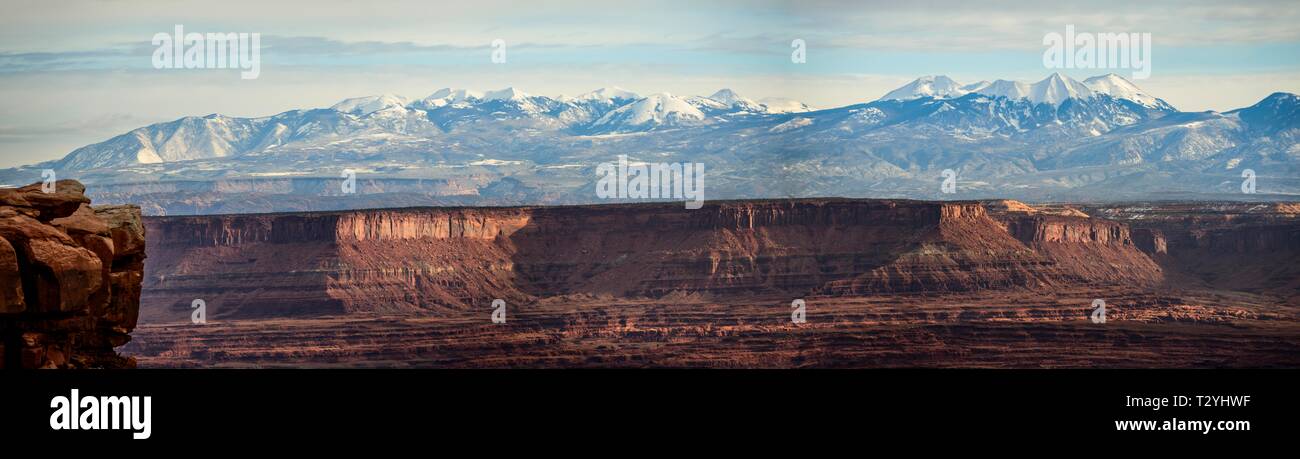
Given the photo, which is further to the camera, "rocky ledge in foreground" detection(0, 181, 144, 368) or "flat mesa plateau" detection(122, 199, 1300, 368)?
"flat mesa plateau" detection(122, 199, 1300, 368)

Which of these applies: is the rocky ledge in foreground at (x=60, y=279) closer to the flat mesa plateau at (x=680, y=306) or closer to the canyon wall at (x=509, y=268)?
the flat mesa plateau at (x=680, y=306)

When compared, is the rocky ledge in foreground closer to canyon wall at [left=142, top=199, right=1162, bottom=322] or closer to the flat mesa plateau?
the flat mesa plateau

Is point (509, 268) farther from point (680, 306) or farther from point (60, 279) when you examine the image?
point (60, 279)

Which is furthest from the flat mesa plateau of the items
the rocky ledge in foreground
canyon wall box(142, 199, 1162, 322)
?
the rocky ledge in foreground

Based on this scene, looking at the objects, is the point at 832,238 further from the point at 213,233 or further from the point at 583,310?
the point at 213,233

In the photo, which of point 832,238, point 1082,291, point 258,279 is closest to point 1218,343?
point 1082,291
